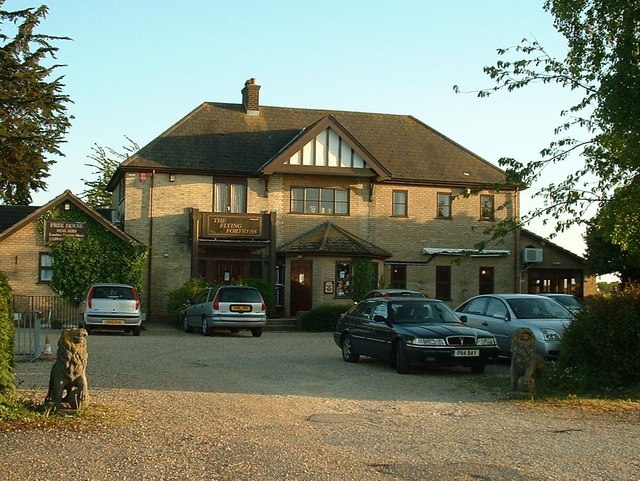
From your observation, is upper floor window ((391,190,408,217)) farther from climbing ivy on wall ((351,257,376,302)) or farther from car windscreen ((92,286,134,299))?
car windscreen ((92,286,134,299))

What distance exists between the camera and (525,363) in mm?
13461

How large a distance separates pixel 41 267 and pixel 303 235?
419 inches

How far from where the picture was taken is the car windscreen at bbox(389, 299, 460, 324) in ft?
57.3

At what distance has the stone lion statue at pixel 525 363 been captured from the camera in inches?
525

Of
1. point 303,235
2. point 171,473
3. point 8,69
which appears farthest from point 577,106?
point 8,69

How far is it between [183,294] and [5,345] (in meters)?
22.8

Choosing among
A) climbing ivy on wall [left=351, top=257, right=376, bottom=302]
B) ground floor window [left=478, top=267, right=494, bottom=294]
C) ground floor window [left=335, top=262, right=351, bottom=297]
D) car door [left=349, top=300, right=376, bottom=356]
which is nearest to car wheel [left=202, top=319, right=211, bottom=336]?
ground floor window [left=335, top=262, right=351, bottom=297]

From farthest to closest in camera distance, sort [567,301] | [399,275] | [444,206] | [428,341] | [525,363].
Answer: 1. [444,206]
2. [399,275]
3. [567,301]
4. [428,341]
5. [525,363]

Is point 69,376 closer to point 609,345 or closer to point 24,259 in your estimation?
point 609,345

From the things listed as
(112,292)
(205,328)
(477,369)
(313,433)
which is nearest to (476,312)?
(477,369)

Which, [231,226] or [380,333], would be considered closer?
[380,333]

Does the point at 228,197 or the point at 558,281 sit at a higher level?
the point at 228,197

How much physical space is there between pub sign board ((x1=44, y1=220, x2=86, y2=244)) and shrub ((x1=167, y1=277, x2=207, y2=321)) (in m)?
4.39

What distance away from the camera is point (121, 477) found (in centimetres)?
765
